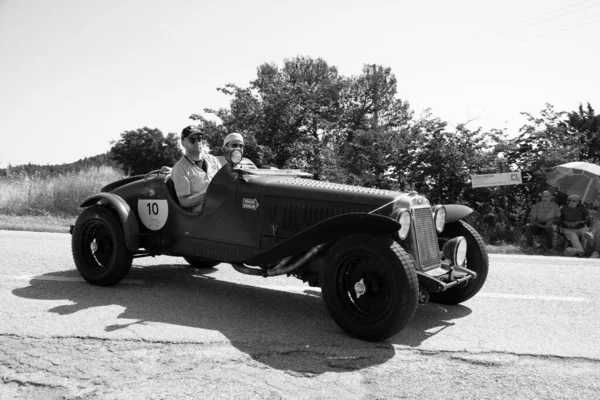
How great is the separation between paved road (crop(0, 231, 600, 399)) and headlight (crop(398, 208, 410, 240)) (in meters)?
0.81

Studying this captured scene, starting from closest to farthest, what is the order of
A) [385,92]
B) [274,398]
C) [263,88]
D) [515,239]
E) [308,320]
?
[274,398]
[308,320]
[515,239]
[263,88]
[385,92]

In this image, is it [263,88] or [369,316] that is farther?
[263,88]

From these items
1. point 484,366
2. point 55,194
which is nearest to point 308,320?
point 484,366

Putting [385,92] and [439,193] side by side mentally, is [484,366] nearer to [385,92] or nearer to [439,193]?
[439,193]

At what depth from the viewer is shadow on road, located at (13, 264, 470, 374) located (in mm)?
3820

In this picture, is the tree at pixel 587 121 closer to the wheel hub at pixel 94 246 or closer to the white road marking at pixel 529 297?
the white road marking at pixel 529 297

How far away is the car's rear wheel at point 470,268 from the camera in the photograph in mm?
5129

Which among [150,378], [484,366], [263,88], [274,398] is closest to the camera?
[274,398]

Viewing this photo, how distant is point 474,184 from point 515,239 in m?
1.55

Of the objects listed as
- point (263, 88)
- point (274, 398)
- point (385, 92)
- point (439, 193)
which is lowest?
point (274, 398)

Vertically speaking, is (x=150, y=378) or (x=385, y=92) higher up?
(x=385, y=92)

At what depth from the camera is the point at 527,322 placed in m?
4.71

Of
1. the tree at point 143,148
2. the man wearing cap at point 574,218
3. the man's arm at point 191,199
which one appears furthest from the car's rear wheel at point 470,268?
the tree at point 143,148

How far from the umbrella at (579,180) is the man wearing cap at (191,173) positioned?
27.2 ft
